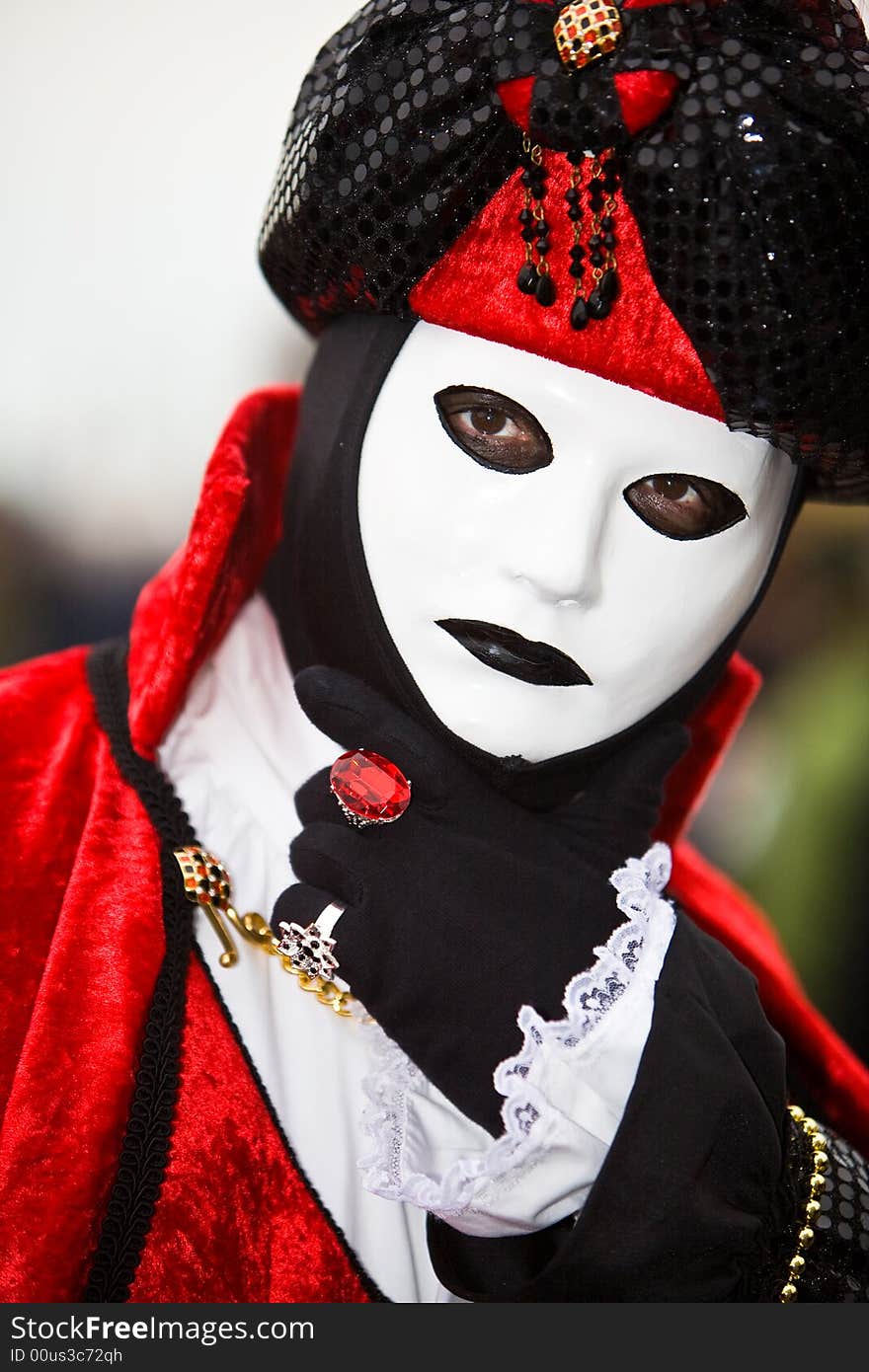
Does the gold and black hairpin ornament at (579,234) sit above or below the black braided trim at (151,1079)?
above

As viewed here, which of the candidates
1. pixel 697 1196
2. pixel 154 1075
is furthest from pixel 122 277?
pixel 697 1196

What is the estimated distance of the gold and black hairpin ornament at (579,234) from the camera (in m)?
0.70

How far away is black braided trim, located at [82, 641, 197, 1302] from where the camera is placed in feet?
2.19

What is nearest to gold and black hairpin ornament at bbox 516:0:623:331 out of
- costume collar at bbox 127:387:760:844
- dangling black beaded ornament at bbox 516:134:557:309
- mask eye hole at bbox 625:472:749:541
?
dangling black beaded ornament at bbox 516:134:557:309

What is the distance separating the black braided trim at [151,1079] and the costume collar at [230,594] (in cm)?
4

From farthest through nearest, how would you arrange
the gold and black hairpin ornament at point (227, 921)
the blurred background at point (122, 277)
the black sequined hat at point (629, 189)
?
1. the blurred background at point (122, 277)
2. the gold and black hairpin ornament at point (227, 921)
3. the black sequined hat at point (629, 189)

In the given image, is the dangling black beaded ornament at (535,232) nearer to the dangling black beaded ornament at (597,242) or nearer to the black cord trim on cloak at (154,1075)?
the dangling black beaded ornament at (597,242)

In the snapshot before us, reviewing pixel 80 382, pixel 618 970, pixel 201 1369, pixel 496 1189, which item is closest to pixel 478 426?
pixel 618 970

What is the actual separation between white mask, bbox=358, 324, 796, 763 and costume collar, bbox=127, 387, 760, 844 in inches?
4.7

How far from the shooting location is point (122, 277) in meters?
1.35

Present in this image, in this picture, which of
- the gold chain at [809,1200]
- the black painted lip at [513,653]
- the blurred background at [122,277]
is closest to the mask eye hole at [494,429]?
the black painted lip at [513,653]

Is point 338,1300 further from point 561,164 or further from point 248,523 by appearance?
point 561,164

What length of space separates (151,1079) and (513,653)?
36 centimetres

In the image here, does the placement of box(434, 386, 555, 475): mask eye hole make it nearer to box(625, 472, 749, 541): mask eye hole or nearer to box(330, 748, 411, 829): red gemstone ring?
box(625, 472, 749, 541): mask eye hole
